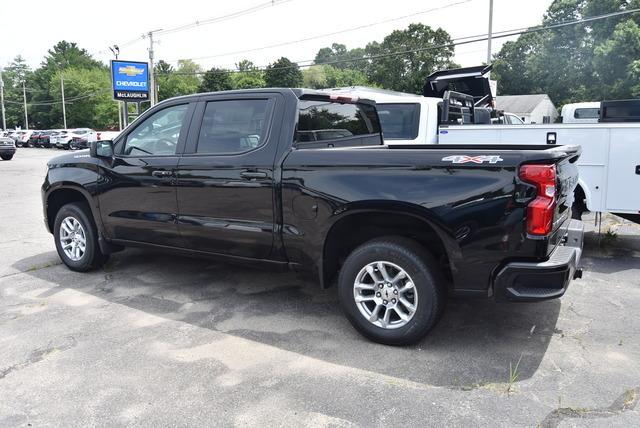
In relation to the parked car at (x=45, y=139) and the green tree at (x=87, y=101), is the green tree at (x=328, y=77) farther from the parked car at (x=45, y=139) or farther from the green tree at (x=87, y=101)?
the parked car at (x=45, y=139)

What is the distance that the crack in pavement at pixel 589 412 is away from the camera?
9.70 ft

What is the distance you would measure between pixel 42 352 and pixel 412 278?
2.79 m

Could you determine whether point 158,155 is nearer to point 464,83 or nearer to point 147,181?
point 147,181

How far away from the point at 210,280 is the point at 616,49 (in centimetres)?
4001

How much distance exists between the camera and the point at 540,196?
3326mm

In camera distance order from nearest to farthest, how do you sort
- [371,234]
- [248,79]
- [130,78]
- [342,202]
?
[342,202] → [371,234] → [130,78] → [248,79]

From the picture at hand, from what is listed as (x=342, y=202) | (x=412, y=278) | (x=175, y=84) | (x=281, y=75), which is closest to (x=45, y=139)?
(x=281, y=75)

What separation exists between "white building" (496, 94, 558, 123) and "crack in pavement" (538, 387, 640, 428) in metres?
57.9

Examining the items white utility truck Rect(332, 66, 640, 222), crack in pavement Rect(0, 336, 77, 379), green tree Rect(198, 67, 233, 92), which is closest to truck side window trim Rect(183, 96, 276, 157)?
white utility truck Rect(332, 66, 640, 222)

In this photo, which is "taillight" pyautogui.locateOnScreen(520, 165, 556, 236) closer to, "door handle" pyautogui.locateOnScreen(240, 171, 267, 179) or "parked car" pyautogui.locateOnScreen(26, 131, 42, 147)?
"door handle" pyautogui.locateOnScreen(240, 171, 267, 179)

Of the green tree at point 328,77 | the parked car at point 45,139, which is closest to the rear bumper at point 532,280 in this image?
the parked car at point 45,139

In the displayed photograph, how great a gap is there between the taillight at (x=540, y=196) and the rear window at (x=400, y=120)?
15.0ft

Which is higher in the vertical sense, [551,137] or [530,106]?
[530,106]

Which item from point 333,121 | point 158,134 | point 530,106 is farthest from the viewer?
point 530,106
